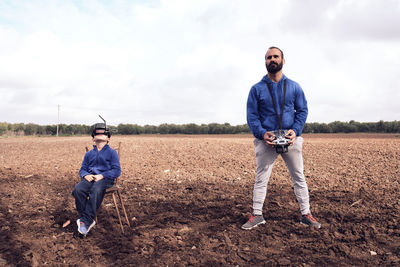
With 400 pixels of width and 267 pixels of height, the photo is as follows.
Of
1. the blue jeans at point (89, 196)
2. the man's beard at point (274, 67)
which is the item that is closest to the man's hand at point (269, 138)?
the man's beard at point (274, 67)

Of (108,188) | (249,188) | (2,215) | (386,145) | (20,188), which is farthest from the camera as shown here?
(386,145)

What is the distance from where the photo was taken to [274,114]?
4352 millimetres

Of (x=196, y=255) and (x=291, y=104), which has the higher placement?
(x=291, y=104)

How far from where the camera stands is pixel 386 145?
12125 millimetres

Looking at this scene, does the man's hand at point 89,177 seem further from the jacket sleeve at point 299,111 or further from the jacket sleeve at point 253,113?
the jacket sleeve at point 299,111

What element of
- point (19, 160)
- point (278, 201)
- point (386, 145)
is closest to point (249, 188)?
point (278, 201)

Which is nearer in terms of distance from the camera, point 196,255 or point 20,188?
point 196,255

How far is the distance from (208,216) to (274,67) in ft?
9.05

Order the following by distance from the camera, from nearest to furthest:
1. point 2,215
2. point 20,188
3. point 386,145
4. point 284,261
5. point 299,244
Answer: point 284,261, point 299,244, point 2,215, point 20,188, point 386,145

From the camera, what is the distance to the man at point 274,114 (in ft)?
14.0

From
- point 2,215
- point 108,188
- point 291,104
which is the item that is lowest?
point 2,215

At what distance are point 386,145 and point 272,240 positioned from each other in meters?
9.85

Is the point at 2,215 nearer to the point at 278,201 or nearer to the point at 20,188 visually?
the point at 20,188

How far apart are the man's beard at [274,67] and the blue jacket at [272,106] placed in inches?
6.2
